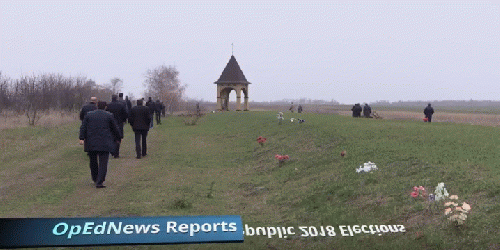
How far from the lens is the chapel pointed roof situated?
170ft

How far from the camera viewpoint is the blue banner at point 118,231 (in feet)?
14.9

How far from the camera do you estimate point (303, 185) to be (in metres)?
10.3

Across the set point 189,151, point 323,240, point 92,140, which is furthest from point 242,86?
point 323,240

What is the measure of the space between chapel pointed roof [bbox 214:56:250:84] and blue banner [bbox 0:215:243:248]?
4697cm

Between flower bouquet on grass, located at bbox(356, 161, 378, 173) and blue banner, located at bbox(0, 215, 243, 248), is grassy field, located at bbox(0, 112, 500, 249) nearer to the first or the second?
flower bouquet on grass, located at bbox(356, 161, 378, 173)

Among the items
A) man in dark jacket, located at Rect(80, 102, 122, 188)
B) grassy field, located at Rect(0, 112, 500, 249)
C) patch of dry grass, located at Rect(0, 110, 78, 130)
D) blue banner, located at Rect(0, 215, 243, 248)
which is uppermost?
man in dark jacket, located at Rect(80, 102, 122, 188)

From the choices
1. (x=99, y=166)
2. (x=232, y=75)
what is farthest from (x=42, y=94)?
(x=99, y=166)

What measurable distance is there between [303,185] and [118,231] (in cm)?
623

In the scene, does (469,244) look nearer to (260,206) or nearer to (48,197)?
(260,206)

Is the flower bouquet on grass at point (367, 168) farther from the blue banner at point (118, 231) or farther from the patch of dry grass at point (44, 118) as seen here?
the patch of dry grass at point (44, 118)

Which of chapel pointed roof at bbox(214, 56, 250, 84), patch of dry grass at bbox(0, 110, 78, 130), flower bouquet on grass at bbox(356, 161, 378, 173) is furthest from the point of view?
chapel pointed roof at bbox(214, 56, 250, 84)

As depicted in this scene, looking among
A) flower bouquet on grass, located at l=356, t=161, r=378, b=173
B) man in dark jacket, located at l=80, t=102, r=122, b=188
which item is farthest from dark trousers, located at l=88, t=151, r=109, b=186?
flower bouquet on grass, located at l=356, t=161, r=378, b=173

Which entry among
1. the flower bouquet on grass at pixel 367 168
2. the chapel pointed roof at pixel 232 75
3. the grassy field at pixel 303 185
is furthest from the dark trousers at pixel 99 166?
the chapel pointed roof at pixel 232 75

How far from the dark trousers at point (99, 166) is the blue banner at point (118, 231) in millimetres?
4985
